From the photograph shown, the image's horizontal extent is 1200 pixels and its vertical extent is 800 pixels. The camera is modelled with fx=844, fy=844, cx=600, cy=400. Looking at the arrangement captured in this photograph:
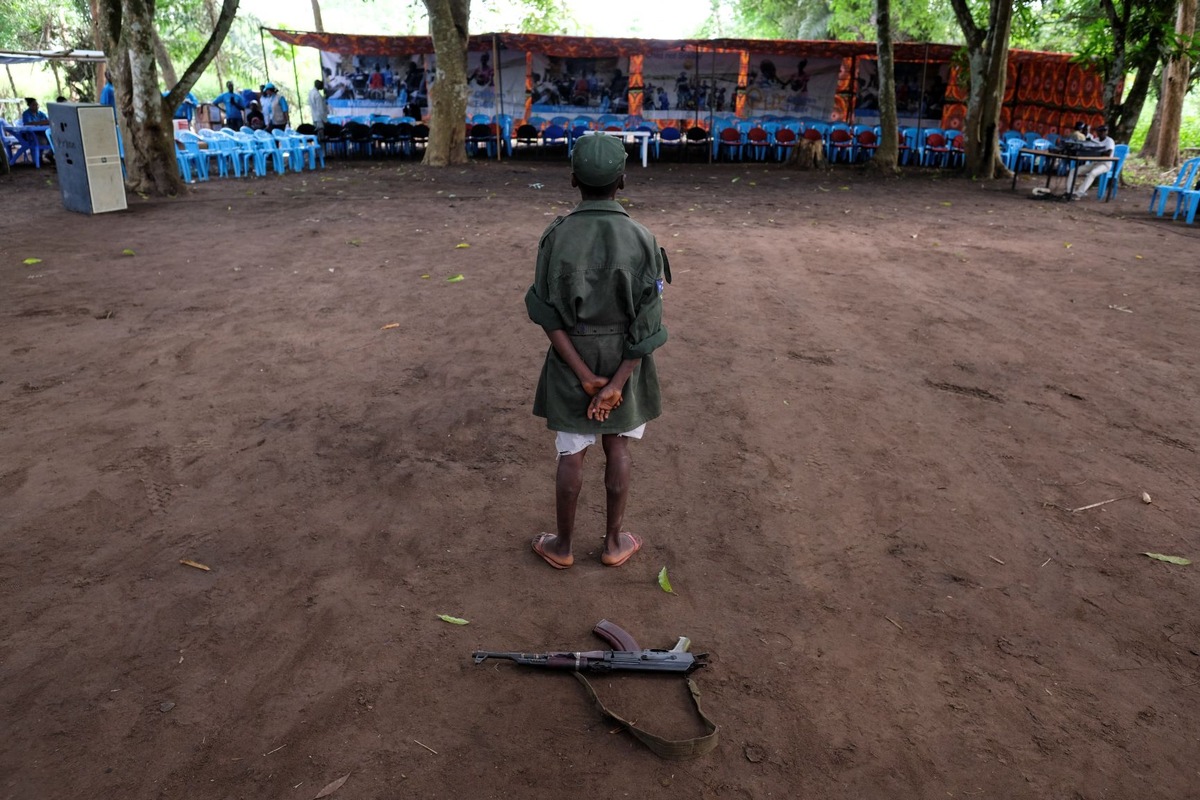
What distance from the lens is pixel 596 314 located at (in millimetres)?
2785

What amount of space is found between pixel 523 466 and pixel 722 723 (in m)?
1.81

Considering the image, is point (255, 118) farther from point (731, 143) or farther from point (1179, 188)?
point (1179, 188)

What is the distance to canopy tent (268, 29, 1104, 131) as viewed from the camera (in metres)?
19.6

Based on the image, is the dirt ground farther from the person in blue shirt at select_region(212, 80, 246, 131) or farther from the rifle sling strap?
the person in blue shirt at select_region(212, 80, 246, 131)

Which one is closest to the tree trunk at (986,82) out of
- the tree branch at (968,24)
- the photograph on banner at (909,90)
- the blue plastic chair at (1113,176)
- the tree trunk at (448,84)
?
the tree branch at (968,24)

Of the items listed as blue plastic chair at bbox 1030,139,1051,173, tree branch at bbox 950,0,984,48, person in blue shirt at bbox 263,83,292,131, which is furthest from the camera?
person in blue shirt at bbox 263,83,292,131

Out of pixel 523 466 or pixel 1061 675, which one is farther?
pixel 523 466

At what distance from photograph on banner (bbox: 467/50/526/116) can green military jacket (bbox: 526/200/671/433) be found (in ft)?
59.3

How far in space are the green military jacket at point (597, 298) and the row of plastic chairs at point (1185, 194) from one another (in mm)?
11224

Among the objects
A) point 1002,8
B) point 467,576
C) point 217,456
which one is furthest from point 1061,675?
point 1002,8

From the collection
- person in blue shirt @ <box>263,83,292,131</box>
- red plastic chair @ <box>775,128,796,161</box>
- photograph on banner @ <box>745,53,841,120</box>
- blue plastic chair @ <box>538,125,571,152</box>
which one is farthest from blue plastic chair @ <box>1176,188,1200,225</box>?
person in blue shirt @ <box>263,83,292,131</box>

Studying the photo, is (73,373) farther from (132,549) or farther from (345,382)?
(132,549)

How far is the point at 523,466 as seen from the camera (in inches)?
155

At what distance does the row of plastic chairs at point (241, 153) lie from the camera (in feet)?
48.1
